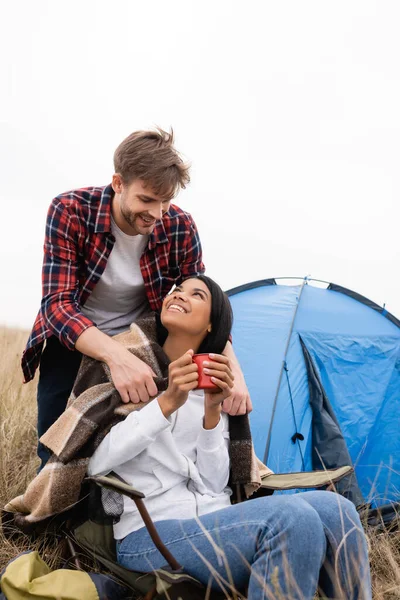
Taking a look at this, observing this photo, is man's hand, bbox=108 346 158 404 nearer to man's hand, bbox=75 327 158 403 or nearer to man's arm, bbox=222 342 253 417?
man's hand, bbox=75 327 158 403

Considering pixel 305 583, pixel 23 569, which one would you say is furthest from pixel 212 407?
pixel 23 569

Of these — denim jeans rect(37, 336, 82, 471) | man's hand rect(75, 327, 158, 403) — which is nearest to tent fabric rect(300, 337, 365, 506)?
denim jeans rect(37, 336, 82, 471)

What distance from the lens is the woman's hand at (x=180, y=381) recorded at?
2.04m

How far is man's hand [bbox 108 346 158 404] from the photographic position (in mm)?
2326

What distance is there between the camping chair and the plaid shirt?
744 millimetres

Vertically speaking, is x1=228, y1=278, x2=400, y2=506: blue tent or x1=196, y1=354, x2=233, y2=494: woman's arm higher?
x1=196, y1=354, x2=233, y2=494: woman's arm

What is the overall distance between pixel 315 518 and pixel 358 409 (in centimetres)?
270

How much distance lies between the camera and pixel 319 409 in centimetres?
419

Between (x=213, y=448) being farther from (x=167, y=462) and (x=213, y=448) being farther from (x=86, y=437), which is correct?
(x=86, y=437)

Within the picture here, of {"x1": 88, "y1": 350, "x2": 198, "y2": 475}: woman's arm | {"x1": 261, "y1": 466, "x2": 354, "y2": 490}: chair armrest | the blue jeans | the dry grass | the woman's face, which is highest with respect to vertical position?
the woman's face

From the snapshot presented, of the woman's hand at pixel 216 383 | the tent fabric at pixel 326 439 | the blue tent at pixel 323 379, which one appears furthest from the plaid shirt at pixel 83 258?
the tent fabric at pixel 326 439

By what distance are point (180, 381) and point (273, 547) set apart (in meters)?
0.59

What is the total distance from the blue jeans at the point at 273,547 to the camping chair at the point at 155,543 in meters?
0.05

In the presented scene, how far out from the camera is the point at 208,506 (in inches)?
88.0
